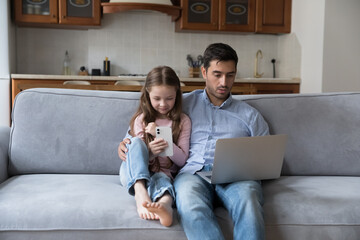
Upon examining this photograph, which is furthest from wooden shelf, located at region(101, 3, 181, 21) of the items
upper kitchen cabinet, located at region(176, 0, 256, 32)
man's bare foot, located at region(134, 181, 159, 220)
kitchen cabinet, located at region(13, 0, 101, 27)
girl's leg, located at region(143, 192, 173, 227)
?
girl's leg, located at region(143, 192, 173, 227)

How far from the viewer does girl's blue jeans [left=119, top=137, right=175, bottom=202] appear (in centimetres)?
154

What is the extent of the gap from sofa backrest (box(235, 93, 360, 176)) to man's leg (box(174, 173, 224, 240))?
609 millimetres

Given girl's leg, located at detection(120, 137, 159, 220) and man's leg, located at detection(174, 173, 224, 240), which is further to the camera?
girl's leg, located at detection(120, 137, 159, 220)

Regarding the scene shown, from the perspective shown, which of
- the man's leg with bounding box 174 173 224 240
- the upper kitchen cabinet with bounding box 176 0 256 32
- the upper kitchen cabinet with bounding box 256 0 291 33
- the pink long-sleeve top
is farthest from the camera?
the upper kitchen cabinet with bounding box 256 0 291 33

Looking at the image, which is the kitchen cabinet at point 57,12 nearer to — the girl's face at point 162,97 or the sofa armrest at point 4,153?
the sofa armrest at point 4,153

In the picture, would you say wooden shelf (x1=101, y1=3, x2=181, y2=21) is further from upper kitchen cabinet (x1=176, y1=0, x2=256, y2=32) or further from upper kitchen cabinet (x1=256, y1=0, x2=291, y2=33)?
upper kitchen cabinet (x1=256, y1=0, x2=291, y2=33)

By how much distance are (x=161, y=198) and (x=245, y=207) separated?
1.04ft

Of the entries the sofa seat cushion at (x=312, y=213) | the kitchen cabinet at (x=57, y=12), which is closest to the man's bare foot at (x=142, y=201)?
the sofa seat cushion at (x=312, y=213)

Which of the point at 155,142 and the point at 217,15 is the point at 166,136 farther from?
the point at 217,15

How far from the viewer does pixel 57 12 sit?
4379 millimetres

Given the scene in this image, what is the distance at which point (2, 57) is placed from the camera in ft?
13.3

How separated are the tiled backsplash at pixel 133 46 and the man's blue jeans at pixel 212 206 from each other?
11.2ft

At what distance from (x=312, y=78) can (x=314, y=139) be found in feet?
8.38

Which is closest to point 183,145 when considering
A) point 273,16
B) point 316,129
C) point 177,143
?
point 177,143
